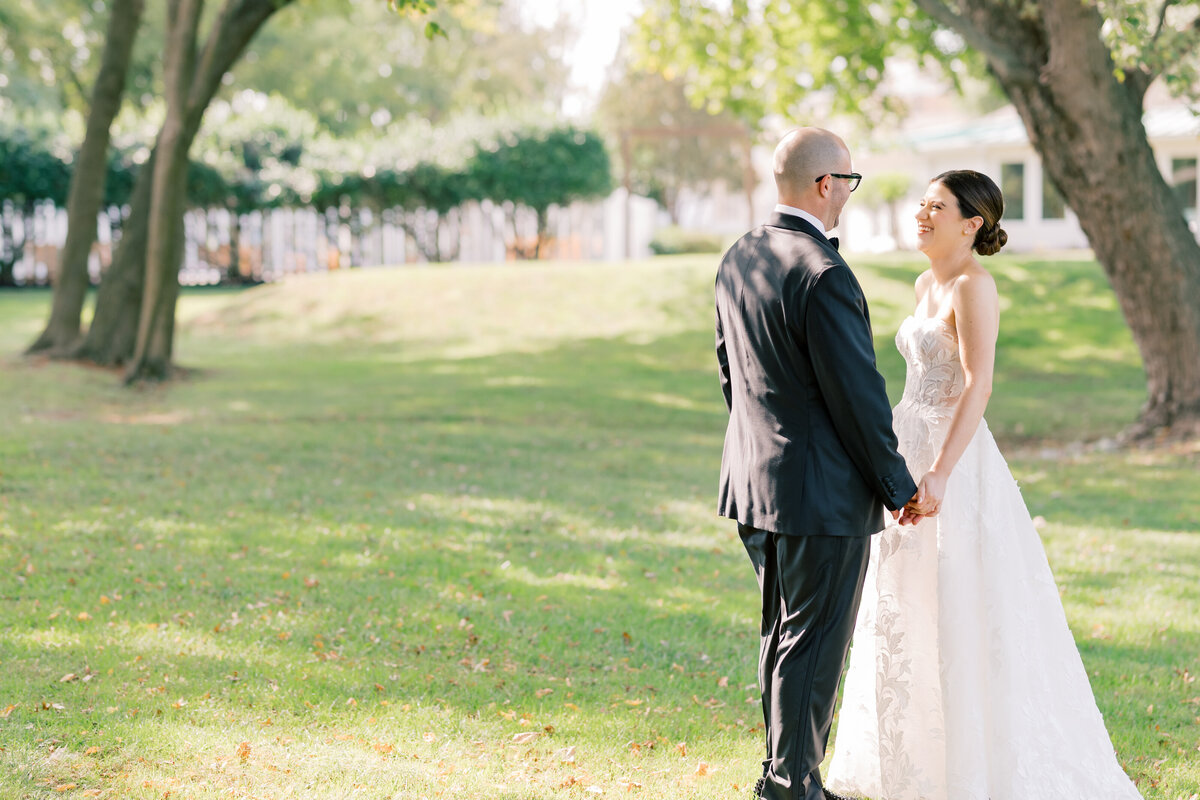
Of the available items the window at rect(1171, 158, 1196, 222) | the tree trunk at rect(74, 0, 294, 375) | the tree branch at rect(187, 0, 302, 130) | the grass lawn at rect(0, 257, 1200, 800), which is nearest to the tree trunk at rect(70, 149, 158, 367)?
the tree trunk at rect(74, 0, 294, 375)

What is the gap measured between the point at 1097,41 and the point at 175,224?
38.8ft

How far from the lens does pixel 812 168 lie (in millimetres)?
3408

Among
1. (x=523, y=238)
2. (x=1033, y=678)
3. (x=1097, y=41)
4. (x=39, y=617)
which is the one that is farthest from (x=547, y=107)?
(x=1033, y=678)

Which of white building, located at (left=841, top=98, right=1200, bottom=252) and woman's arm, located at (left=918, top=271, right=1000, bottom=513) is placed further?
white building, located at (left=841, top=98, right=1200, bottom=252)

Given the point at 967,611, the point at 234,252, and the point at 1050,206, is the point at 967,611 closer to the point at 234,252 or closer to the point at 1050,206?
the point at 234,252

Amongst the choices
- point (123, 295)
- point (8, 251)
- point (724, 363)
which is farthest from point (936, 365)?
point (8, 251)

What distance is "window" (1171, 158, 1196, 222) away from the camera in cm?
3384

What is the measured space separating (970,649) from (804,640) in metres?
0.73

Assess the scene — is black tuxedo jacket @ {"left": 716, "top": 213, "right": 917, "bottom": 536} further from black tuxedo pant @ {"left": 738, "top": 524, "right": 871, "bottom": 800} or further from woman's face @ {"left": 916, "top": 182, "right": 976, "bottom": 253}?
woman's face @ {"left": 916, "top": 182, "right": 976, "bottom": 253}

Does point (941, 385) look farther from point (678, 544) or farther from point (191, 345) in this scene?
point (191, 345)

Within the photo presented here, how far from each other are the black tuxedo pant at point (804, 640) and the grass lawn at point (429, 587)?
2.29 ft

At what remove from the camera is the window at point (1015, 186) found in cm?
3572

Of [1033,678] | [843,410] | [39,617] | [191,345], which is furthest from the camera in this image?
[191,345]

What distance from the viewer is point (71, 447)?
11172 mm
